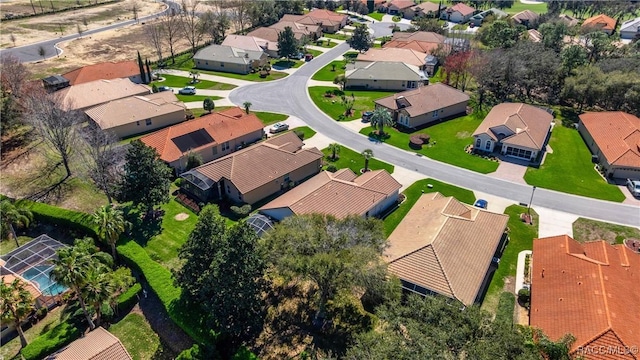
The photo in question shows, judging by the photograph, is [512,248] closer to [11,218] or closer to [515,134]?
[515,134]

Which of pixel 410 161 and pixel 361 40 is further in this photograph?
pixel 361 40

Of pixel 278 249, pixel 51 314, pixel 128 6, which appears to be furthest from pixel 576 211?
pixel 128 6

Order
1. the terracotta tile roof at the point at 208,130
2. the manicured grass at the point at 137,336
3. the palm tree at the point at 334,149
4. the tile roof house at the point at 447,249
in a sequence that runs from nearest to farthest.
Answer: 1. the manicured grass at the point at 137,336
2. the tile roof house at the point at 447,249
3. the terracotta tile roof at the point at 208,130
4. the palm tree at the point at 334,149

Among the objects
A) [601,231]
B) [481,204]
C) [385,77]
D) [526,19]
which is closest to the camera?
[601,231]

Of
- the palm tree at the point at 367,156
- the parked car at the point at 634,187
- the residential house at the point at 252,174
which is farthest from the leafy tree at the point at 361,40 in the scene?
the parked car at the point at 634,187

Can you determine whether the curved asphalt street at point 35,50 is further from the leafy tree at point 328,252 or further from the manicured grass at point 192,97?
the leafy tree at point 328,252

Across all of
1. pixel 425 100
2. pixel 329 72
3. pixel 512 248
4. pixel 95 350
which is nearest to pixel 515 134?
pixel 425 100
